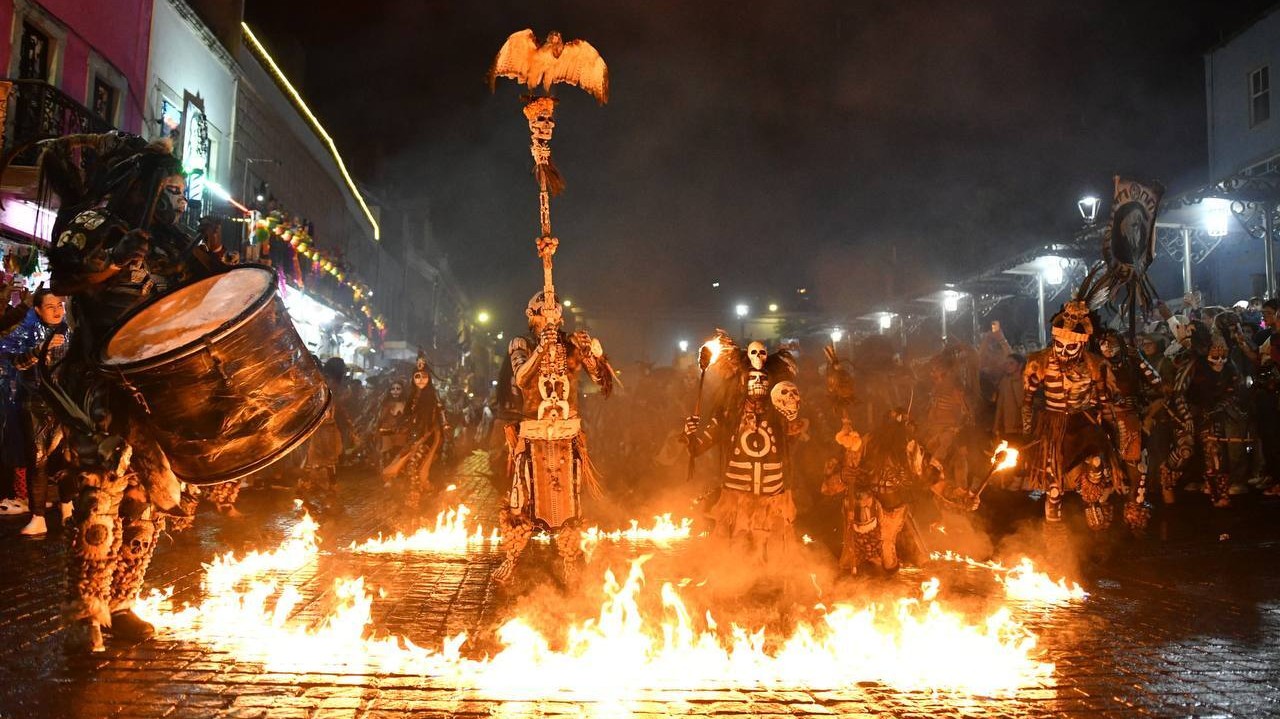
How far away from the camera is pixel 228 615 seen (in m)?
5.10

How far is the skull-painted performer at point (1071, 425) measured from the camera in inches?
292

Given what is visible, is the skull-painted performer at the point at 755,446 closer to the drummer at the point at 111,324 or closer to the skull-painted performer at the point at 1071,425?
the skull-painted performer at the point at 1071,425

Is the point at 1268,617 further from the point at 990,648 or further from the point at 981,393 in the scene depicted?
the point at 981,393

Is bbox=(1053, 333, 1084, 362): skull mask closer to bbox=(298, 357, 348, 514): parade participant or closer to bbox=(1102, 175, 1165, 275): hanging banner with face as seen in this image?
bbox=(1102, 175, 1165, 275): hanging banner with face

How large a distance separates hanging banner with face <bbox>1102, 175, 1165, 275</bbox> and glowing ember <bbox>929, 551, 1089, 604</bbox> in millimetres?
3997

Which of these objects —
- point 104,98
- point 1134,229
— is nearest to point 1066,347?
point 1134,229

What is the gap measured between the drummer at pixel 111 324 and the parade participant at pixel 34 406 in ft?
13.4

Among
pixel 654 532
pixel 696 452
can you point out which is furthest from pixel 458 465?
pixel 696 452

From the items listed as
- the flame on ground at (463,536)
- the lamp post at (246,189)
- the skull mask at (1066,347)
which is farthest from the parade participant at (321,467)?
the lamp post at (246,189)

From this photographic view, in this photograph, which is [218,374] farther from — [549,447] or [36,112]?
[36,112]

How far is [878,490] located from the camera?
6.84m

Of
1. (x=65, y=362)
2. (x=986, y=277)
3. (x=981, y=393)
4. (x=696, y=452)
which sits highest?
(x=986, y=277)

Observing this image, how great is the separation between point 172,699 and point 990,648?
4561 millimetres

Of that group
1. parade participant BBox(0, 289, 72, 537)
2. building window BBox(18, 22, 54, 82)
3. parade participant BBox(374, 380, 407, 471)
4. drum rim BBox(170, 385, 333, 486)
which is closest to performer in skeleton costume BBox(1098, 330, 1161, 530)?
drum rim BBox(170, 385, 333, 486)
